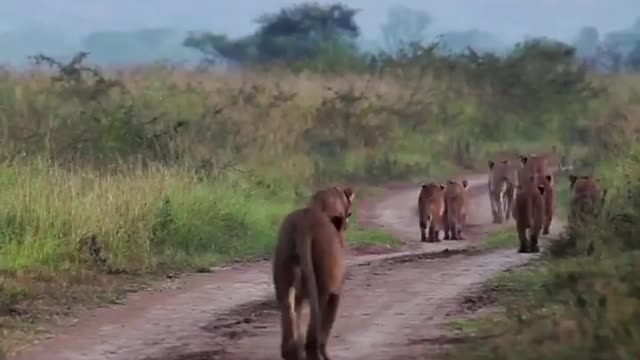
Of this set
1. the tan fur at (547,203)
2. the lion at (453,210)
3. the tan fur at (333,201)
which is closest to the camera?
the tan fur at (333,201)

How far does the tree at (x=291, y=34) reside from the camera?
5366 cm

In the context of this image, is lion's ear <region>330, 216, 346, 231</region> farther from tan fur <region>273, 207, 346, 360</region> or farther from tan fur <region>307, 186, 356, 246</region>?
tan fur <region>307, 186, 356, 246</region>

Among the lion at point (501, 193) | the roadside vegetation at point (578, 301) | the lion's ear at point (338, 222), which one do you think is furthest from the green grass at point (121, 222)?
the lion at point (501, 193)

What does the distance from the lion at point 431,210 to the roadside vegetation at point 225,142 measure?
23.0 inches

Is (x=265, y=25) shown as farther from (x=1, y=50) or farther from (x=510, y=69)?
(x=1, y=50)

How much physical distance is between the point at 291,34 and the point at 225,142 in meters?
31.0

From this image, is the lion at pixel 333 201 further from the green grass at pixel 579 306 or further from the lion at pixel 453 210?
the lion at pixel 453 210

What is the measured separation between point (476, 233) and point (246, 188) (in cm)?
298

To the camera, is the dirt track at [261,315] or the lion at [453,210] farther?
the lion at [453,210]

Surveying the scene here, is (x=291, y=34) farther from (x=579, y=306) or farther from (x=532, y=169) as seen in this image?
(x=579, y=306)

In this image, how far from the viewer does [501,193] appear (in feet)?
71.2

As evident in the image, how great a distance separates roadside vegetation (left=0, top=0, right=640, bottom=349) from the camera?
559 inches

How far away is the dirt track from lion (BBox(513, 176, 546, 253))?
8.0 inches

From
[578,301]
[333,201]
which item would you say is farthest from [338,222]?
[333,201]
